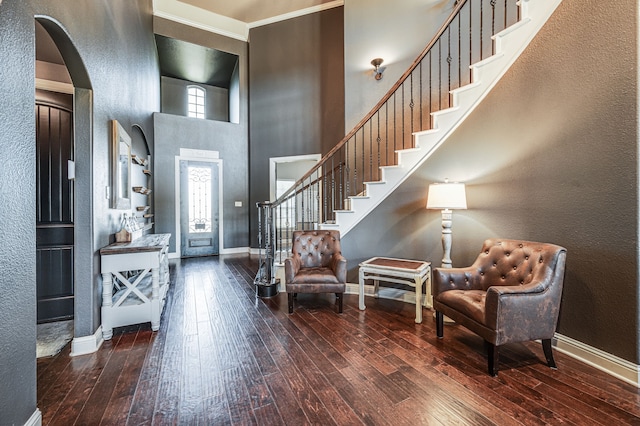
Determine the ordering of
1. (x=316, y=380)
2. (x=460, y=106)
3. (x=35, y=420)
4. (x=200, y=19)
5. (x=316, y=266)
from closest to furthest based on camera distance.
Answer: (x=35, y=420)
(x=316, y=380)
(x=460, y=106)
(x=316, y=266)
(x=200, y=19)

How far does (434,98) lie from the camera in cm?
405

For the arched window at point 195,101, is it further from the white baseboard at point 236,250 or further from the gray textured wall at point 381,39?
the gray textured wall at point 381,39

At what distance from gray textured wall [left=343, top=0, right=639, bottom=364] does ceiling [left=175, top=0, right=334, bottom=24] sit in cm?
501

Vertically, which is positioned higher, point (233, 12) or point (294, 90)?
point (233, 12)

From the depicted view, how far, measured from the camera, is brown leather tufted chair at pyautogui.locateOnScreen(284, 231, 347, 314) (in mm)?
3145

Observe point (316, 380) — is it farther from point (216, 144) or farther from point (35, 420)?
Answer: point (216, 144)

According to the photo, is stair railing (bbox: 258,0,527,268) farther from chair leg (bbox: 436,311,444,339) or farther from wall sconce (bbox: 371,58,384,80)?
chair leg (bbox: 436,311,444,339)

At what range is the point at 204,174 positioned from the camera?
671 cm

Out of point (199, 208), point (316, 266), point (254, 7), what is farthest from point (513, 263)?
point (254, 7)

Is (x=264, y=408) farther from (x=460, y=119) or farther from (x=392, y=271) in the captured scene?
(x=460, y=119)

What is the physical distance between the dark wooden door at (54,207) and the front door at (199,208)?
3.53m

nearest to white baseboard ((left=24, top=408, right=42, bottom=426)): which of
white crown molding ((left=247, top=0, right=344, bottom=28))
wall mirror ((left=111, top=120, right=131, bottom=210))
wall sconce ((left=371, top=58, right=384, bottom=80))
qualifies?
wall mirror ((left=111, top=120, right=131, bottom=210))

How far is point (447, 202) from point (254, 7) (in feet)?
21.3

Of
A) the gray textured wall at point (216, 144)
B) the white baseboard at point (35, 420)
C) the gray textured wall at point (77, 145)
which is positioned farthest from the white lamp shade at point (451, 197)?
the gray textured wall at point (216, 144)
